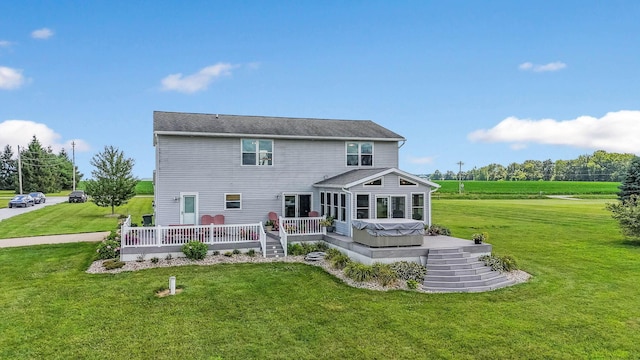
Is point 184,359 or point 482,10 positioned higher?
point 482,10

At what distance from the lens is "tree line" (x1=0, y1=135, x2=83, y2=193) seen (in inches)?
2437

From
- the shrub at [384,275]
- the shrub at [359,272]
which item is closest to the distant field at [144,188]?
the shrub at [359,272]

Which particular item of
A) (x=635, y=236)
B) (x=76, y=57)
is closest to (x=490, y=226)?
(x=635, y=236)

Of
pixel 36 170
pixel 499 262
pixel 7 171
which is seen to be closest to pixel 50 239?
pixel 499 262

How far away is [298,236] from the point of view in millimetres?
17250

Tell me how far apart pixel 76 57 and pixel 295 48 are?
14699 mm

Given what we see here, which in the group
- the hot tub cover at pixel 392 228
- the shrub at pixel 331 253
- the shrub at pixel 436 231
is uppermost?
the hot tub cover at pixel 392 228

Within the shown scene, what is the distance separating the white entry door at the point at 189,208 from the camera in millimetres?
18516

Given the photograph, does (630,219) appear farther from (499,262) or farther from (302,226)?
(302,226)

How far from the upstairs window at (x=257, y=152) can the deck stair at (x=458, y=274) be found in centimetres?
978

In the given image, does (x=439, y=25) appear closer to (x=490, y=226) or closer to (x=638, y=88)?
(x=490, y=226)

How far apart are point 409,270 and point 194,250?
8.25 metres

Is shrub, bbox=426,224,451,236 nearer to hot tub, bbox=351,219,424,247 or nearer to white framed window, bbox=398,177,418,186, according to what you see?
white framed window, bbox=398,177,418,186

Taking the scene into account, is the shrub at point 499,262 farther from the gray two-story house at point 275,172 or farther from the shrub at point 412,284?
the gray two-story house at point 275,172
